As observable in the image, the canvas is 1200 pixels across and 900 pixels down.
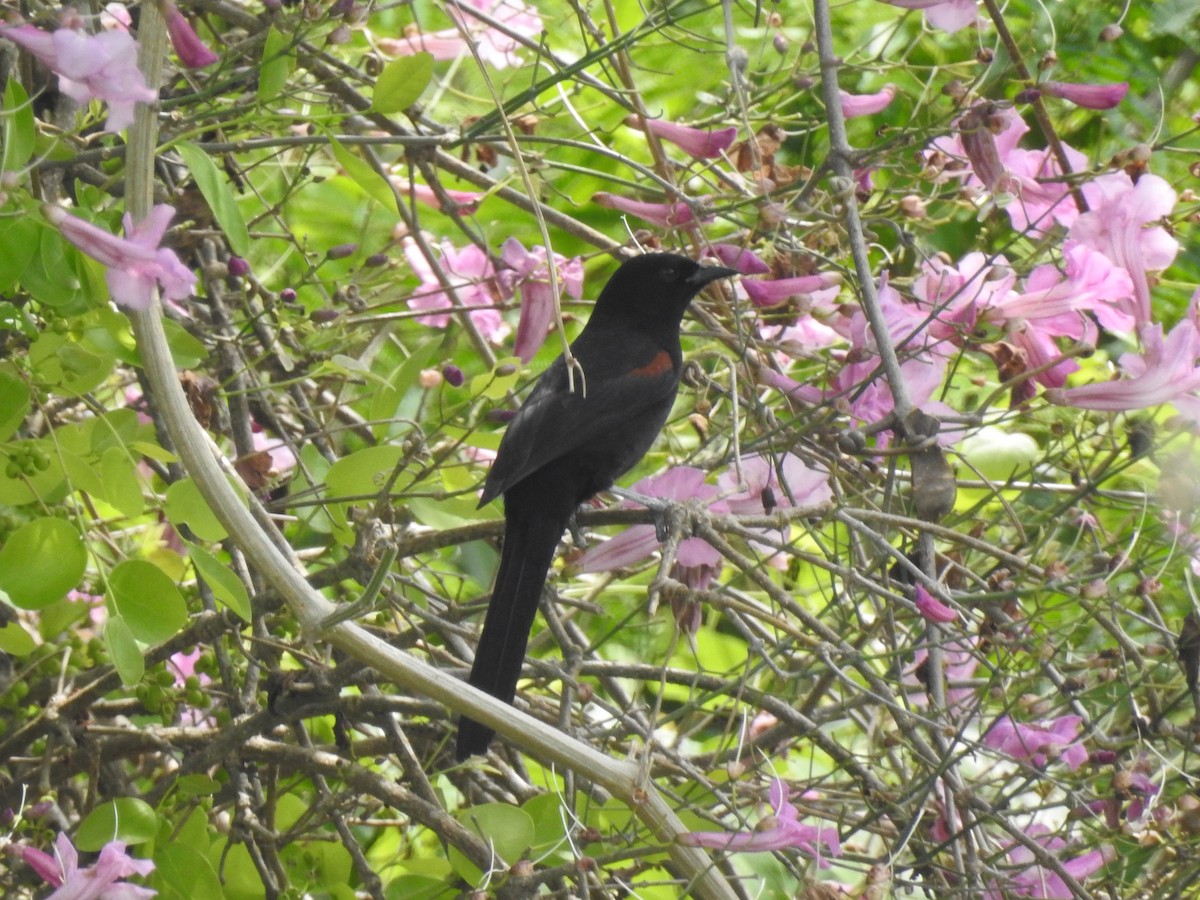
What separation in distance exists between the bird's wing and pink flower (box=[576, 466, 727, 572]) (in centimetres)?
18

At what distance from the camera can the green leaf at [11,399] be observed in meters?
1.68

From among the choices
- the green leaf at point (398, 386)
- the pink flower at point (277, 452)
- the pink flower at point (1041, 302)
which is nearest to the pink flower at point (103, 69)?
the green leaf at point (398, 386)

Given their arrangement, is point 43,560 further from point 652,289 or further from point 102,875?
point 652,289

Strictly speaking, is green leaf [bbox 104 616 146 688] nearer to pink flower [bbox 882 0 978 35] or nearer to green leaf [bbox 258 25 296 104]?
green leaf [bbox 258 25 296 104]

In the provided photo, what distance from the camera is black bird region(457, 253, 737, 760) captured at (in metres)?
2.20

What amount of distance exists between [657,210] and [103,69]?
120 centimetres

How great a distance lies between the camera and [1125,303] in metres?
2.05

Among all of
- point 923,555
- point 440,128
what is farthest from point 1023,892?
point 440,128

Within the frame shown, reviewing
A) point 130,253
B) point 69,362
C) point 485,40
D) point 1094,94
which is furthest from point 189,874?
point 485,40

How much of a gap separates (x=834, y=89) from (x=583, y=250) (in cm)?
151

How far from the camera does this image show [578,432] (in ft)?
8.61

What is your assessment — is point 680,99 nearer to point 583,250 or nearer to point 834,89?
point 583,250

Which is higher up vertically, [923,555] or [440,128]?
[440,128]

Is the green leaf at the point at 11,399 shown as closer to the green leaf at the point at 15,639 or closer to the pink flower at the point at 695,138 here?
the green leaf at the point at 15,639
